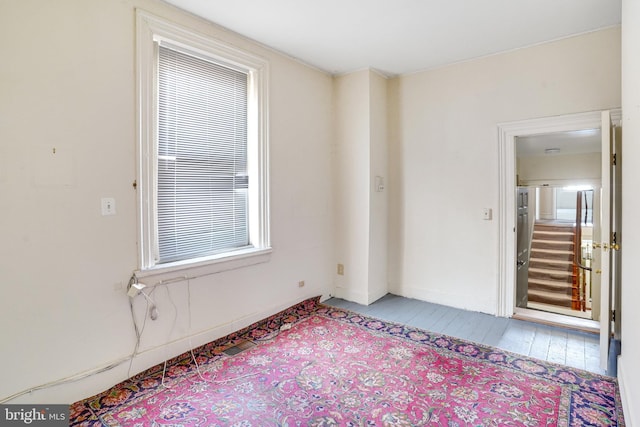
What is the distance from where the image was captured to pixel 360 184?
12.6 feet

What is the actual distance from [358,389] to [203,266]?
1.48 meters

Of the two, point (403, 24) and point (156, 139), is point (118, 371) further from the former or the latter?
point (403, 24)

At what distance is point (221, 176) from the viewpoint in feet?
9.80

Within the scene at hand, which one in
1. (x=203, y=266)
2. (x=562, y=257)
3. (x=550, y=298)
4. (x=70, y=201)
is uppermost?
(x=70, y=201)

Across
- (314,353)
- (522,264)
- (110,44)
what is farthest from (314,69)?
(522,264)

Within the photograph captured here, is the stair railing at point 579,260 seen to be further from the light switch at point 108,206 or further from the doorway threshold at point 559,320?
the light switch at point 108,206

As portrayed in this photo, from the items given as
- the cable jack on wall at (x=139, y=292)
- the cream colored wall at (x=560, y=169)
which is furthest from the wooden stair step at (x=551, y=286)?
the cable jack on wall at (x=139, y=292)

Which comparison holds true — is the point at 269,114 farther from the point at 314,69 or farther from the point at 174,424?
the point at 174,424

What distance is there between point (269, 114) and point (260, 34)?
0.68 m

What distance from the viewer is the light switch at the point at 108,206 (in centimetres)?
220

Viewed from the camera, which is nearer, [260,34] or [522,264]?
[260,34]

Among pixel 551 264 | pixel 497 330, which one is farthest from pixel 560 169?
pixel 497 330

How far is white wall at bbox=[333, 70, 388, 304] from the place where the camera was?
380 centimetres

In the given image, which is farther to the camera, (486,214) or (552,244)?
(552,244)
